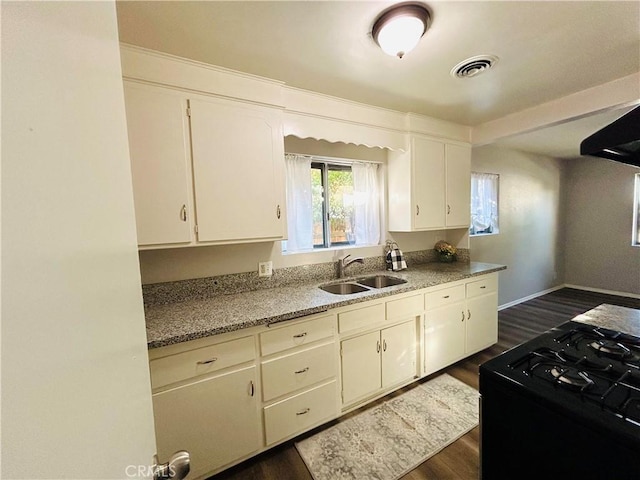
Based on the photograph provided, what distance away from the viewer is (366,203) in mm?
2697

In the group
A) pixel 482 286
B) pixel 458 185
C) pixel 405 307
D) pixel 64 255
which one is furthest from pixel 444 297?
pixel 64 255

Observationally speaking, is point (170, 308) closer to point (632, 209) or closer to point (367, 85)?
point (367, 85)

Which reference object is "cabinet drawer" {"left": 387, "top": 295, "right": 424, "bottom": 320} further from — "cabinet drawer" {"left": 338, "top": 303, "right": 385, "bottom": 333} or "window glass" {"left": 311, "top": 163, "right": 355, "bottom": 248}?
"window glass" {"left": 311, "top": 163, "right": 355, "bottom": 248}

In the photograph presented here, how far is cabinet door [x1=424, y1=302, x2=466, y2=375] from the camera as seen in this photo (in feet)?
7.35

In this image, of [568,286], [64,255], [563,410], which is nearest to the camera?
[64,255]

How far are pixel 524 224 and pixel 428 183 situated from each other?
2.73m

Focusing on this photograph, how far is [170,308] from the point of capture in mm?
1671

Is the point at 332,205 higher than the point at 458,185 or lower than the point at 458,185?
lower

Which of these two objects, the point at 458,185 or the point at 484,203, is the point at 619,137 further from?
the point at 484,203

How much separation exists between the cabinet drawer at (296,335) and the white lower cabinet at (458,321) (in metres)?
0.99

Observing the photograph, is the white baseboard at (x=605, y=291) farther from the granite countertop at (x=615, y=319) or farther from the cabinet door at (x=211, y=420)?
the cabinet door at (x=211, y=420)

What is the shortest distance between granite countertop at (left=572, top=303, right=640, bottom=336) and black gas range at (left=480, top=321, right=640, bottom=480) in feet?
0.58

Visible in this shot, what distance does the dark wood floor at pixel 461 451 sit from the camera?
1.47 metres

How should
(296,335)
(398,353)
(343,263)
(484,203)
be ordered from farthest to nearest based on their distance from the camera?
(484,203) → (343,263) → (398,353) → (296,335)
